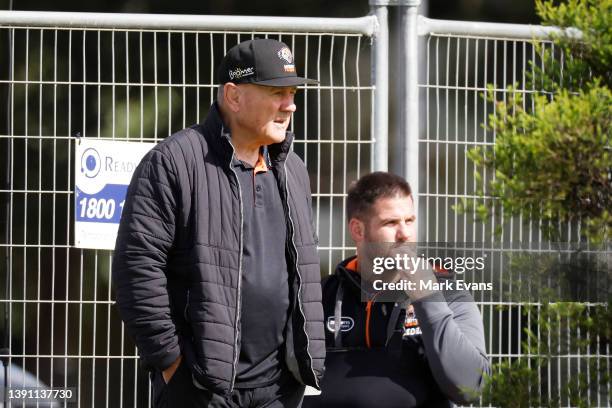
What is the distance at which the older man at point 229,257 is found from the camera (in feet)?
12.2

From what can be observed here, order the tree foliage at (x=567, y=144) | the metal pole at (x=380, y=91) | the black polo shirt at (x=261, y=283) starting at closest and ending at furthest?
the tree foliage at (x=567, y=144)
the black polo shirt at (x=261, y=283)
the metal pole at (x=380, y=91)

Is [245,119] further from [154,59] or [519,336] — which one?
[519,336]

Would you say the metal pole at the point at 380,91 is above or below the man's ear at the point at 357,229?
above

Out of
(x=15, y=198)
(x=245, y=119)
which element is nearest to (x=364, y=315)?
(x=245, y=119)

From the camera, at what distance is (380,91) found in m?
4.95

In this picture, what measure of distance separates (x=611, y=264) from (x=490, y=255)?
43.8 inches

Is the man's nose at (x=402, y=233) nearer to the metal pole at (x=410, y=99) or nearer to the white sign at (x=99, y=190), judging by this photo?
the metal pole at (x=410, y=99)

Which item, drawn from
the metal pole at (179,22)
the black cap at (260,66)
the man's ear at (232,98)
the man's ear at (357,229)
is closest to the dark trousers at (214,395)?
the man's ear at (357,229)

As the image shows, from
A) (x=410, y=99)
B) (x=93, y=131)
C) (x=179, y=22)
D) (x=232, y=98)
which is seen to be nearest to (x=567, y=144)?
(x=232, y=98)

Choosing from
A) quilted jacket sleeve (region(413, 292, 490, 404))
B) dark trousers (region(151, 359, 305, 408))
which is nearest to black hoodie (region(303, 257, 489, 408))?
quilted jacket sleeve (region(413, 292, 490, 404))

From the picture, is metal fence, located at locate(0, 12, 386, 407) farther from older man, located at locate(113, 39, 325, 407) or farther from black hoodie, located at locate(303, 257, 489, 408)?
older man, located at locate(113, 39, 325, 407)

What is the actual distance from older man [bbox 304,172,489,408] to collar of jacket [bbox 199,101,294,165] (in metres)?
0.47

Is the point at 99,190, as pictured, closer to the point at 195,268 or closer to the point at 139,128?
the point at 139,128

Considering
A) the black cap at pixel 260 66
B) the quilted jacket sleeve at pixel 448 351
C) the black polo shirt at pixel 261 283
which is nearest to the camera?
the black polo shirt at pixel 261 283
